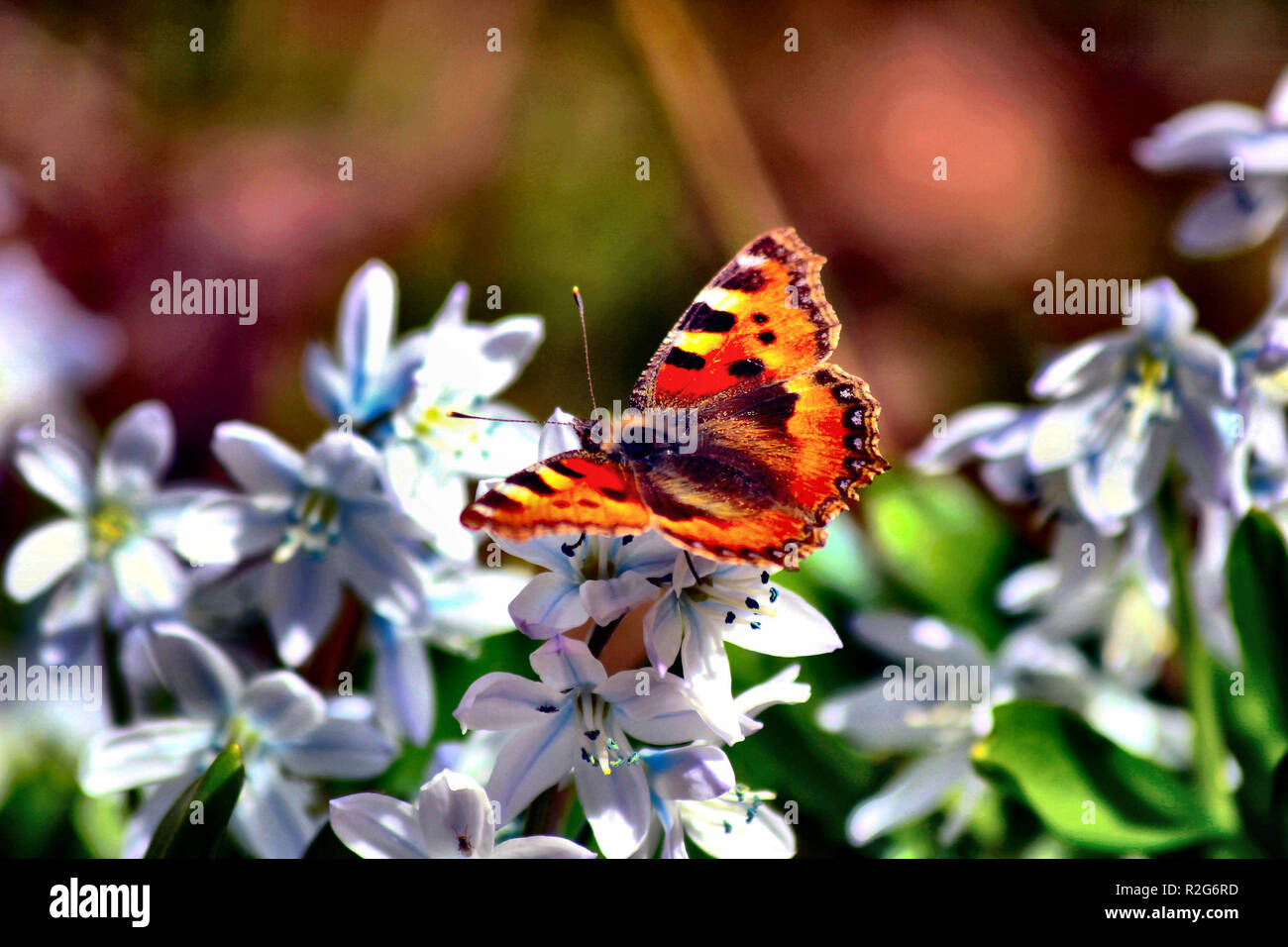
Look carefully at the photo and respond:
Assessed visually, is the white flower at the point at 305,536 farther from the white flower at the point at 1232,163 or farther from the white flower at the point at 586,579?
the white flower at the point at 1232,163

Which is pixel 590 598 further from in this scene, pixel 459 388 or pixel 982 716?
pixel 982 716

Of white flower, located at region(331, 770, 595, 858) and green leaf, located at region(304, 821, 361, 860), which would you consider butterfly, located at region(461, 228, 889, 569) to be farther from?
green leaf, located at region(304, 821, 361, 860)

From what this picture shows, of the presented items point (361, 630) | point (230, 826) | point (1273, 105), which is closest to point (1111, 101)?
point (1273, 105)

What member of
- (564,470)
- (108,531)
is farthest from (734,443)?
(108,531)

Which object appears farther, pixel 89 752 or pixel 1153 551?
pixel 1153 551

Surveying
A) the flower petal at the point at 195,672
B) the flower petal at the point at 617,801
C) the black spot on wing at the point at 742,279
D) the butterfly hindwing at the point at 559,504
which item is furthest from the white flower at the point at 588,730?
the black spot on wing at the point at 742,279

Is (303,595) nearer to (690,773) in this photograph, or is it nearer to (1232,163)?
(690,773)
